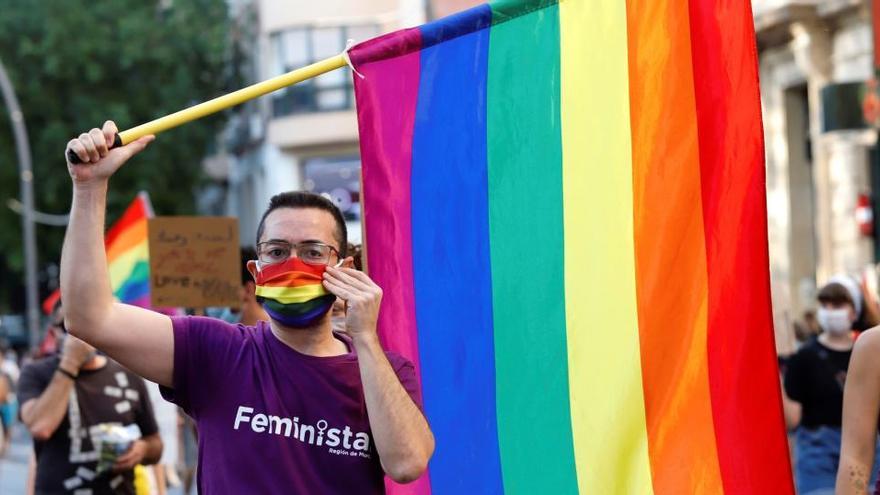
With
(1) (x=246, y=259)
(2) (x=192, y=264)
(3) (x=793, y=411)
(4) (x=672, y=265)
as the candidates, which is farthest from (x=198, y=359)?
(2) (x=192, y=264)

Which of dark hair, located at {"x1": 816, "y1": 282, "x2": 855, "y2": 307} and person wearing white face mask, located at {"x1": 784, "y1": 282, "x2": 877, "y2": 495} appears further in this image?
dark hair, located at {"x1": 816, "y1": 282, "x2": 855, "y2": 307}

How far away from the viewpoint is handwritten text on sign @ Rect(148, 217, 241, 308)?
970cm

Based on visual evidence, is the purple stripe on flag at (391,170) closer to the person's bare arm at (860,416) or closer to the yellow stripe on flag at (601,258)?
the yellow stripe on flag at (601,258)

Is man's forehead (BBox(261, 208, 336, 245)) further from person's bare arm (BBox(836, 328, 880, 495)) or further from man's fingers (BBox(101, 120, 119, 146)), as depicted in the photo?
person's bare arm (BBox(836, 328, 880, 495))

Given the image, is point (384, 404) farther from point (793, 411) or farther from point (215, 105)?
point (793, 411)

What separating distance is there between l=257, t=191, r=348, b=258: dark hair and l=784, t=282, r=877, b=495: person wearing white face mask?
4.31m

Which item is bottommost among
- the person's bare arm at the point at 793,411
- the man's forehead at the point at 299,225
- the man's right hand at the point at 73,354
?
the person's bare arm at the point at 793,411

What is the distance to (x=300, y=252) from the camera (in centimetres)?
410

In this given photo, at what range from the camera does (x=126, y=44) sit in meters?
41.9

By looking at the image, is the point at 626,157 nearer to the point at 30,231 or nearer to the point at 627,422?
the point at 627,422

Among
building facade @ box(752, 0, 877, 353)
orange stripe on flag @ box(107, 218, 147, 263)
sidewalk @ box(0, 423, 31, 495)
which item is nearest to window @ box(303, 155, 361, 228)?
sidewalk @ box(0, 423, 31, 495)

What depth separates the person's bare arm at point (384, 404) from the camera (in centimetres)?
388

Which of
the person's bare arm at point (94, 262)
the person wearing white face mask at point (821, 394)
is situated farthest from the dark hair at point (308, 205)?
the person wearing white face mask at point (821, 394)

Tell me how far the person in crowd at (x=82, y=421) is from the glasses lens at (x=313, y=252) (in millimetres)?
3513
